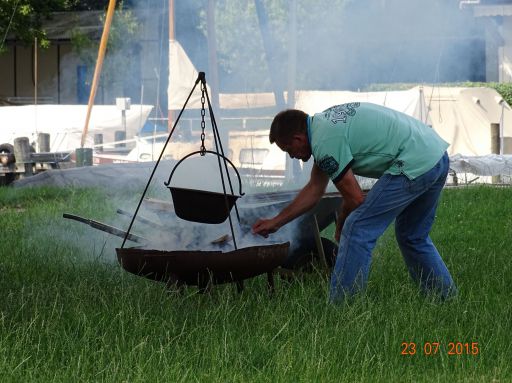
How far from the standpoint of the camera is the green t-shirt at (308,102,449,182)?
591cm

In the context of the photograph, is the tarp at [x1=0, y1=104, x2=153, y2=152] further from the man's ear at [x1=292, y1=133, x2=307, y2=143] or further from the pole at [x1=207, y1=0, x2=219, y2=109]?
the man's ear at [x1=292, y1=133, x2=307, y2=143]

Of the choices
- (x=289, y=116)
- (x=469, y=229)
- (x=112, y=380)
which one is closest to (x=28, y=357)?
(x=112, y=380)

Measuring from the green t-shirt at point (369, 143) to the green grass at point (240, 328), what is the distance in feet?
2.88

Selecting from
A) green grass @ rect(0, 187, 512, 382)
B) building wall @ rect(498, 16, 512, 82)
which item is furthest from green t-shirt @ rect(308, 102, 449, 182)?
building wall @ rect(498, 16, 512, 82)

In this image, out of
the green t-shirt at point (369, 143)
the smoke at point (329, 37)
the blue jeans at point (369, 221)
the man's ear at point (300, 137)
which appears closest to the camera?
the green t-shirt at point (369, 143)

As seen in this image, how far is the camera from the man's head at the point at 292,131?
6.01 m

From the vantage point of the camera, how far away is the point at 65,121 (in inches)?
1029

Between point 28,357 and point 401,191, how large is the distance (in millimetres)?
2647

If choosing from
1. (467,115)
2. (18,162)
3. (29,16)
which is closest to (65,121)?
(29,16)

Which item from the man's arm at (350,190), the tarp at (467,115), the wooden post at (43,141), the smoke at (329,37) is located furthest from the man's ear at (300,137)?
the wooden post at (43,141)

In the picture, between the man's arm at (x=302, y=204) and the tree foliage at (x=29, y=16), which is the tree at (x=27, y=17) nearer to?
the tree foliage at (x=29, y=16)

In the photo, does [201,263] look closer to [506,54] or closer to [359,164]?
[359,164]

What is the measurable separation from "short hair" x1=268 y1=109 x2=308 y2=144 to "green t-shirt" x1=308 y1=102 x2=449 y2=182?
2.5 inches
